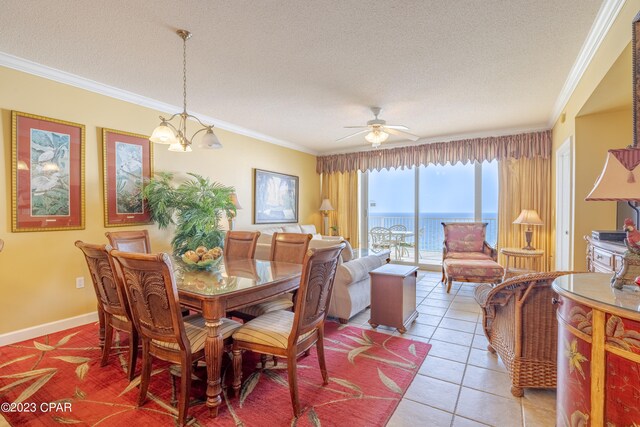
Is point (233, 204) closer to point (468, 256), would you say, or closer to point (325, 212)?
point (325, 212)

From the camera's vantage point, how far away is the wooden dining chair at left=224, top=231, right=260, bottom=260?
3099 millimetres

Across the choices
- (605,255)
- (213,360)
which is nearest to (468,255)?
(605,255)

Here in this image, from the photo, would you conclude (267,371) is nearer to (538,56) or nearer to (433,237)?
(538,56)

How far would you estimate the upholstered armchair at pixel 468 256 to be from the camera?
13.6ft

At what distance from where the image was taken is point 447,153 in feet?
18.2

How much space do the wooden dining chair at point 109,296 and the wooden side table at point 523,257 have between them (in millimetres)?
4732

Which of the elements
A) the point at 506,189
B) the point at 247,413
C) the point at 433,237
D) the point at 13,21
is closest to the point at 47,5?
the point at 13,21

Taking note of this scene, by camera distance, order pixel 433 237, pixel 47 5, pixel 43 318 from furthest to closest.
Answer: pixel 433 237 → pixel 43 318 → pixel 47 5

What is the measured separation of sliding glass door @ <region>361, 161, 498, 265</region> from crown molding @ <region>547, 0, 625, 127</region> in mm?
2167

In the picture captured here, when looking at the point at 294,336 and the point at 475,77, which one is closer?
the point at 294,336

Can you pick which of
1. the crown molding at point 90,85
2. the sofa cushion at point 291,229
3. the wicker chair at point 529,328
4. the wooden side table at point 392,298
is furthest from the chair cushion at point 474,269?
the crown molding at point 90,85

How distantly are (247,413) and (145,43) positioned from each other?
2824mm

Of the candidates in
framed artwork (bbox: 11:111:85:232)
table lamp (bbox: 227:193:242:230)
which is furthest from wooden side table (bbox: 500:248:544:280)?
framed artwork (bbox: 11:111:85:232)

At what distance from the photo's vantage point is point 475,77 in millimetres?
3121
